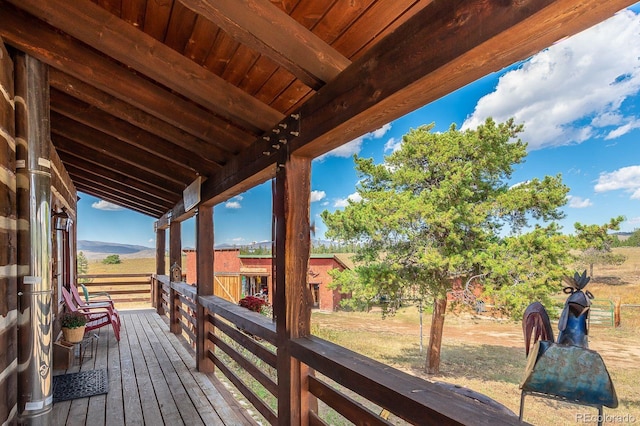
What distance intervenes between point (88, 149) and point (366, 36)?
3609mm

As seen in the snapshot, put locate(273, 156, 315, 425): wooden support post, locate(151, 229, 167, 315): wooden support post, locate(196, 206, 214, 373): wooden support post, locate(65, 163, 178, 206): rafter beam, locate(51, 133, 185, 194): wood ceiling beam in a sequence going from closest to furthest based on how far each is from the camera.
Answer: locate(273, 156, 315, 425): wooden support post, locate(196, 206, 214, 373): wooden support post, locate(51, 133, 185, 194): wood ceiling beam, locate(65, 163, 178, 206): rafter beam, locate(151, 229, 167, 315): wooden support post

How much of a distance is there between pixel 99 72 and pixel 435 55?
186 centimetres

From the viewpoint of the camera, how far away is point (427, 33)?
106cm

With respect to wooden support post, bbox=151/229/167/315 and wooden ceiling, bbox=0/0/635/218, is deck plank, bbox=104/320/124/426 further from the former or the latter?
wooden support post, bbox=151/229/167/315

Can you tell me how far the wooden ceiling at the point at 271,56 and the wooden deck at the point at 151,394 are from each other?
5.54 ft

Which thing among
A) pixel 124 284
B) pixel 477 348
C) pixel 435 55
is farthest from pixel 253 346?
pixel 477 348

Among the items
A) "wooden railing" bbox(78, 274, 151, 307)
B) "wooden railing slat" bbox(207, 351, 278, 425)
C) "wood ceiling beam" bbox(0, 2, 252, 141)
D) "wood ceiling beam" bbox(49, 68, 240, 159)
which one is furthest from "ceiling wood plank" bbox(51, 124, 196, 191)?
"wooden railing" bbox(78, 274, 151, 307)

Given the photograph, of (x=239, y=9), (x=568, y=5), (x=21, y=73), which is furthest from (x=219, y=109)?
(x=568, y=5)

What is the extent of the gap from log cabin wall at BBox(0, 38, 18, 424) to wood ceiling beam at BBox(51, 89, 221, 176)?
97 centimetres

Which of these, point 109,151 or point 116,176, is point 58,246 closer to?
point 116,176

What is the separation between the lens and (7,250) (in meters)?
1.65

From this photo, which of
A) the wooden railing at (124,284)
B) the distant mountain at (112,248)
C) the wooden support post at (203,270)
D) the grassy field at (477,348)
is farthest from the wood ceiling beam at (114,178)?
the distant mountain at (112,248)

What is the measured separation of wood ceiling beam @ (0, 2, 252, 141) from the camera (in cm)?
177

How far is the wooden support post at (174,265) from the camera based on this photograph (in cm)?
537
